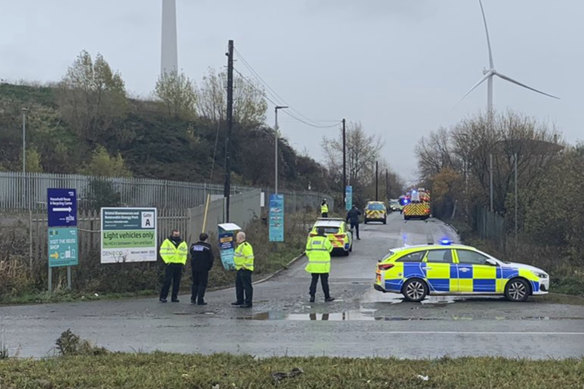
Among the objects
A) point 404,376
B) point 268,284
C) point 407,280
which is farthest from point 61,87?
point 404,376

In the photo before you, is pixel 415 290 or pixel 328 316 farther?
pixel 415 290

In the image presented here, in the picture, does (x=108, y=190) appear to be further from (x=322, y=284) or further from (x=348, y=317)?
(x=348, y=317)

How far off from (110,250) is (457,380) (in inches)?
498

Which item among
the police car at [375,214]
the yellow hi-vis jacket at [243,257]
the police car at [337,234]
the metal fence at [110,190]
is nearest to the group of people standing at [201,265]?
the yellow hi-vis jacket at [243,257]

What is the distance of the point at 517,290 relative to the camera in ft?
51.1

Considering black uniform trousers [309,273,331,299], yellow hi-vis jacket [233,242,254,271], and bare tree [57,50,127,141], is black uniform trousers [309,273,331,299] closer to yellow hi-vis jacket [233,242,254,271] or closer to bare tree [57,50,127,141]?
yellow hi-vis jacket [233,242,254,271]

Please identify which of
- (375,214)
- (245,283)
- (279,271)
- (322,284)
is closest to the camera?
(245,283)

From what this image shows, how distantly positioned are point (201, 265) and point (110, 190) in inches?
914

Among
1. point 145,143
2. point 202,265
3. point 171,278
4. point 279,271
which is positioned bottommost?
point 279,271

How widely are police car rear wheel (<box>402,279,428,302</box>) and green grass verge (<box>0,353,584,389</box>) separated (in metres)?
8.06

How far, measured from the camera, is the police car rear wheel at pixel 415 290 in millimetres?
15750

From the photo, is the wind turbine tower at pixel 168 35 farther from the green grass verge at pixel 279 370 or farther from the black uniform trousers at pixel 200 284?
the green grass verge at pixel 279 370

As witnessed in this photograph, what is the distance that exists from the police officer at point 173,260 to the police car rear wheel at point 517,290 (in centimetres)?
792

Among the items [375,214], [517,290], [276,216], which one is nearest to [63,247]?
[517,290]
